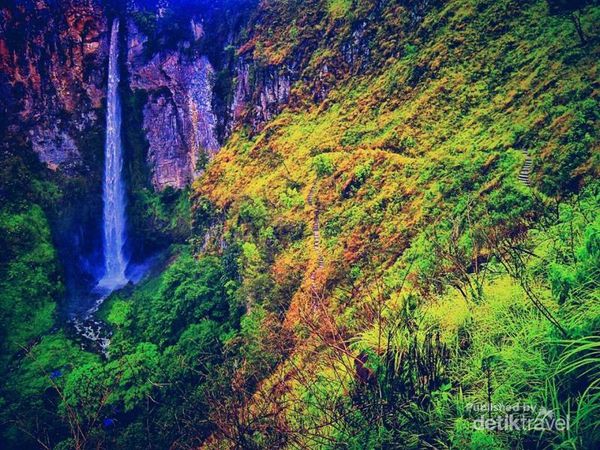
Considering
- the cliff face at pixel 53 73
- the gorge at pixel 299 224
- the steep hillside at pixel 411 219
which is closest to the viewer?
the steep hillside at pixel 411 219

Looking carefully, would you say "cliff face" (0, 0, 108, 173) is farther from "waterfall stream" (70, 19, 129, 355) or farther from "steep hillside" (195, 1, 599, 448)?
"steep hillside" (195, 1, 599, 448)

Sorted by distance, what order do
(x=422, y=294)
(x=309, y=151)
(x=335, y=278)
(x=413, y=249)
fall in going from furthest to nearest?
(x=309, y=151)
(x=335, y=278)
(x=413, y=249)
(x=422, y=294)

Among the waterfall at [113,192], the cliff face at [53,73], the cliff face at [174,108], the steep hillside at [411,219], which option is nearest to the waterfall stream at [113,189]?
the waterfall at [113,192]

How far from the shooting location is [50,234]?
52.9 feet

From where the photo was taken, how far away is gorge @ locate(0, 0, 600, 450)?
9.71 feet

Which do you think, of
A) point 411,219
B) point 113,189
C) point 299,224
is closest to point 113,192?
point 113,189

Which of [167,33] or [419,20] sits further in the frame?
[167,33]

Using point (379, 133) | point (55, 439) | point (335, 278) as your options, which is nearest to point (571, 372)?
point (335, 278)

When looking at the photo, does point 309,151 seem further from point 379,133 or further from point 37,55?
point 37,55

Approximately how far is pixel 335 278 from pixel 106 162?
13.0m

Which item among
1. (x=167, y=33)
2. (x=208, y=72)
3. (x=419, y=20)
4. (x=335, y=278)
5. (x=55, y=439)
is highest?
(x=167, y=33)

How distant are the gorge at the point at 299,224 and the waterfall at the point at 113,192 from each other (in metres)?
0.09

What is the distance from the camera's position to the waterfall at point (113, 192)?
17781 millimetres

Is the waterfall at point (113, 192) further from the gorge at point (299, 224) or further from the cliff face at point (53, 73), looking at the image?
the cliff face at point (53, 73)
